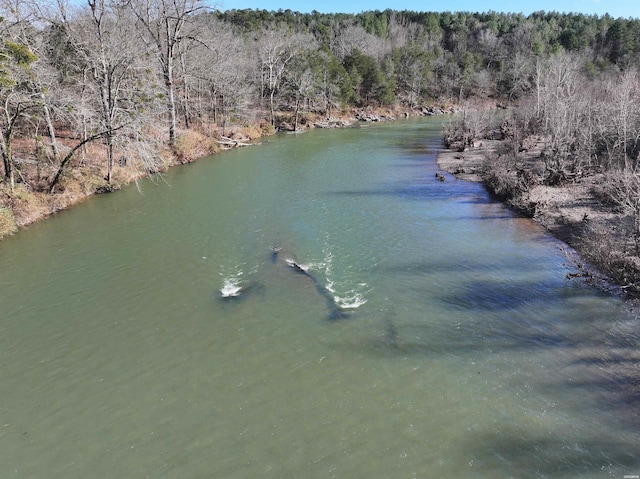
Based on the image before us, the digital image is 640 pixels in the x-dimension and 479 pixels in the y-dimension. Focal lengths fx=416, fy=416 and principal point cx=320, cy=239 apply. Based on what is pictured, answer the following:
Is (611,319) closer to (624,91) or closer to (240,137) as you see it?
(624,91)

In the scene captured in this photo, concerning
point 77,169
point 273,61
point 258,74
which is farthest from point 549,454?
point 258,74

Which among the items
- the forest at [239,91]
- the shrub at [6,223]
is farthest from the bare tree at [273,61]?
the shrub at [6,223]

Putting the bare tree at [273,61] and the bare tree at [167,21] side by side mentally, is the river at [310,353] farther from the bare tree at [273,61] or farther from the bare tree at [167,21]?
the bare tree at [273,61]

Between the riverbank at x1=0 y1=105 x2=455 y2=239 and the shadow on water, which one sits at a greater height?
the riverbank at x1=0 y1=105 x2=455 y2=239

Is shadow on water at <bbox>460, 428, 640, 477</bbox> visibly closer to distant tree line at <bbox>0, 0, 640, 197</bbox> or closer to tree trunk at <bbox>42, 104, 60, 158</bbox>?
distant tree line at <bbox>0, 0, 640, 197</bbox>

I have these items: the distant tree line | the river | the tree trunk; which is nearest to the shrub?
the river
